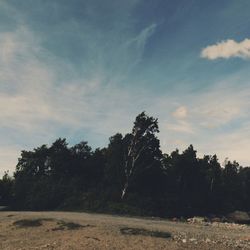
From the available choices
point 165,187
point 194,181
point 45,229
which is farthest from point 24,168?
point 45,229

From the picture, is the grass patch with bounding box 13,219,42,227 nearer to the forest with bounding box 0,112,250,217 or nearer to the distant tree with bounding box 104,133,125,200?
the forest with bounding box 0,112,250,217

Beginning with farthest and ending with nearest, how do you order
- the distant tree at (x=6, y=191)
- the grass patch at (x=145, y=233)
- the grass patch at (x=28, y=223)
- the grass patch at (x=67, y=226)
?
the distant tree at (x=6, y=191), the grass patch at (x=28, y=223), the grass patch at (x=67, y=226), the grass patch at (x=145, y=233)

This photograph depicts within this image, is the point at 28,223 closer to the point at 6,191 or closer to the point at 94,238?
the point at 94,238

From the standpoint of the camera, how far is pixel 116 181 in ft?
207

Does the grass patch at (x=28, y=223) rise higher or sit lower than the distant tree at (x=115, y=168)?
lower

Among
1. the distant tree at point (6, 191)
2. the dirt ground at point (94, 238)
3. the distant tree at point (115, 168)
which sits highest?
the distant tree at point (115, 168)

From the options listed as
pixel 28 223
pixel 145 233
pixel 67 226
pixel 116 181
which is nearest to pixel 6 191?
pixel 116 181

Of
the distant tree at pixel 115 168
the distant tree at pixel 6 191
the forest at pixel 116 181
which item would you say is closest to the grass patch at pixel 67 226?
the forest at pixel 116 181

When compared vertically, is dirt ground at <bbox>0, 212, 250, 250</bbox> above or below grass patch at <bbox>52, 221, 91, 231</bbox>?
below

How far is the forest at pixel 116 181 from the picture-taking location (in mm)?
58812

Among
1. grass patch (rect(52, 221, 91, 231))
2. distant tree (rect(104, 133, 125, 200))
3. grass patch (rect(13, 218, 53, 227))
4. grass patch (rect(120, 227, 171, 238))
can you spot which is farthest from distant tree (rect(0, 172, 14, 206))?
grass patch (rect(120, 227, 171, 238))

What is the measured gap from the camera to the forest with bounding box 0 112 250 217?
5881cm

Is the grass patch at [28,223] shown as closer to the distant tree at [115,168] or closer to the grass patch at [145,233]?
the grass patch at [145,233]

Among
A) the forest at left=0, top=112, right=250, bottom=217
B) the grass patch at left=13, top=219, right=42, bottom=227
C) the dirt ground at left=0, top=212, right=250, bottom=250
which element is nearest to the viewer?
the dirt ground at left=0, top=212, right=250, bottom=250
